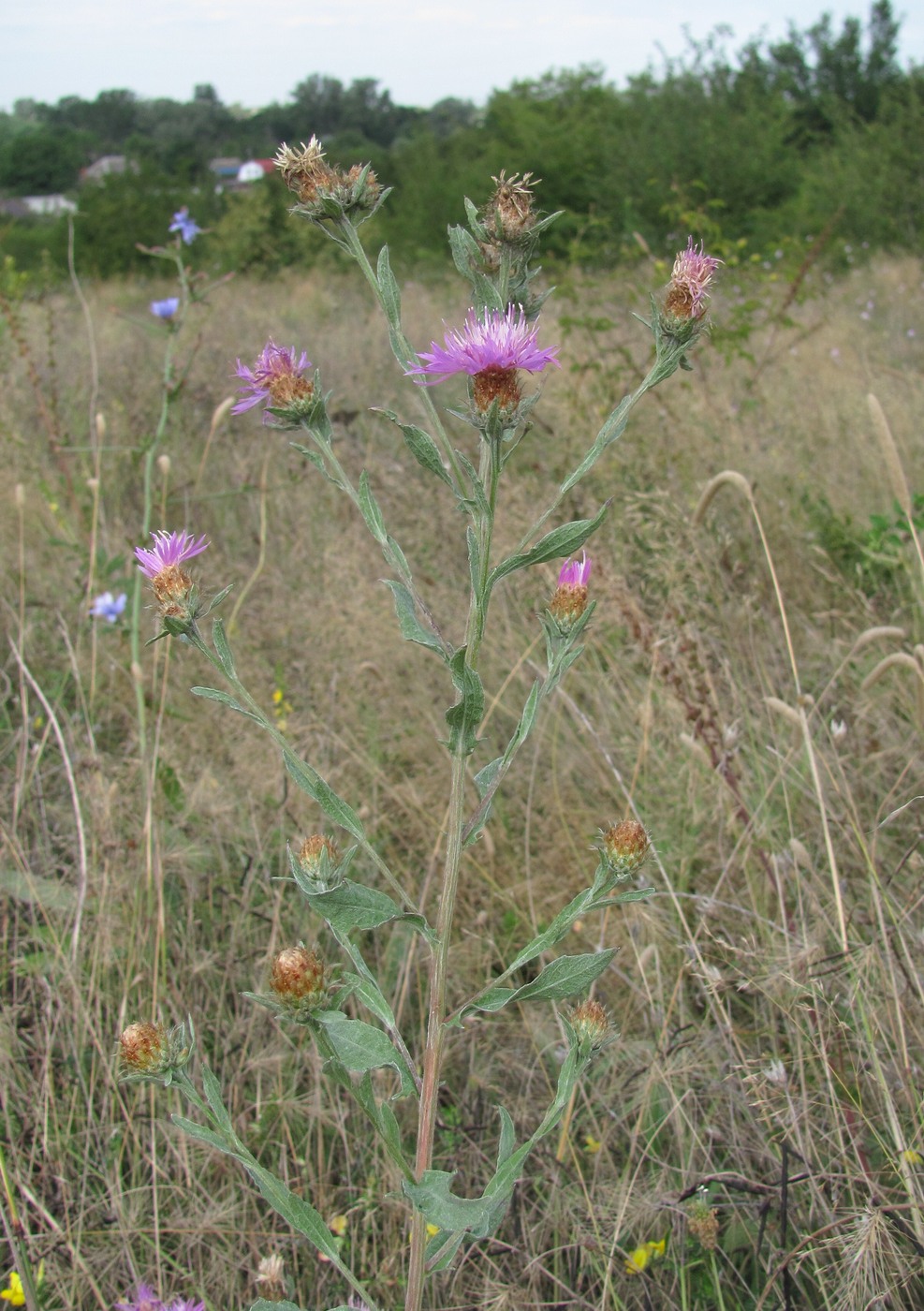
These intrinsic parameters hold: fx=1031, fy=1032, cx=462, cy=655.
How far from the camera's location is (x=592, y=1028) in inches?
45.0

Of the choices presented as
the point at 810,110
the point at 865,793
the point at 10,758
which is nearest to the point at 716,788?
the point at 865,793

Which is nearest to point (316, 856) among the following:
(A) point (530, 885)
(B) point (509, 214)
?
(B) point (509, 214)

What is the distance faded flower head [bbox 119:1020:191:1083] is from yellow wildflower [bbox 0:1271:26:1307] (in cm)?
57

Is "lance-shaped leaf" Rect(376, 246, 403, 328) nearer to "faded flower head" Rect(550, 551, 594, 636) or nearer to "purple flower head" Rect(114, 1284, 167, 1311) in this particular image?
"faded flower head" Rect(550, 551, 594, 636)

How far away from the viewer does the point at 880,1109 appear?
1.53m

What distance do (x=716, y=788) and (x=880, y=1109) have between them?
2.37 feet

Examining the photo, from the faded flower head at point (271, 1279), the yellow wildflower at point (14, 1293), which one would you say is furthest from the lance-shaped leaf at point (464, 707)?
the yellow wildflower at point (14, 1293)

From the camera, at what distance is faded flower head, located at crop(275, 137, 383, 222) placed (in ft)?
3.55

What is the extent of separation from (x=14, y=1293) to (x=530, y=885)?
1.04 meters

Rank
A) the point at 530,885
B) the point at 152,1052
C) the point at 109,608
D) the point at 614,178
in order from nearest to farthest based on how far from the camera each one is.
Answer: the point at 152,1052, the point at 530,885, the point at 109,608, the point at 614,178

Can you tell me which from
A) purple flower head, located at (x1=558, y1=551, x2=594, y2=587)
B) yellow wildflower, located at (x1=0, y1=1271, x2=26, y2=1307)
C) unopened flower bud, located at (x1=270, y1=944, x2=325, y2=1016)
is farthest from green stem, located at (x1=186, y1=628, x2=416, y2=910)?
yellow wildflower, located at (x1=0, y1=1271, x2=26, y2=1307)

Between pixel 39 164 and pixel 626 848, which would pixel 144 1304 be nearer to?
pixel 626 848

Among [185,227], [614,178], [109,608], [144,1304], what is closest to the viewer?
[144,1304]

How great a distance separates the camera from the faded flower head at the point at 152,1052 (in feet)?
3.59
